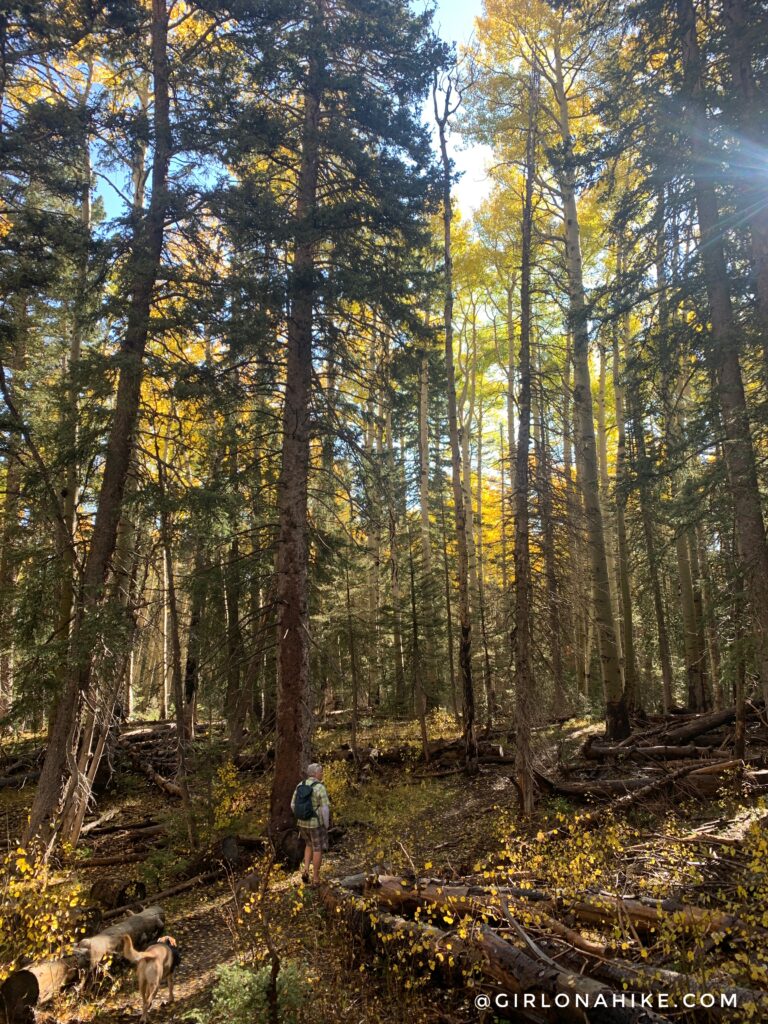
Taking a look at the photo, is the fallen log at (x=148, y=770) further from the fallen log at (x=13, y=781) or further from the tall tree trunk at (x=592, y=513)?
the tall tree trunk at (x=592, y=513)

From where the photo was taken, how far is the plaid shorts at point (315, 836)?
7.43m

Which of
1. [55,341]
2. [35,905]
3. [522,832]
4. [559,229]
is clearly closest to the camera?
[35,905]

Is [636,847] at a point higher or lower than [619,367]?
lower

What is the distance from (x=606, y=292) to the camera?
347 inches

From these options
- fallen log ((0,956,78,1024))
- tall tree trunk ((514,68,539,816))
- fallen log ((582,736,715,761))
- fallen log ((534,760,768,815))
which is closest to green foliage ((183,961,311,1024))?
fallen log ((0,956,78,1024))

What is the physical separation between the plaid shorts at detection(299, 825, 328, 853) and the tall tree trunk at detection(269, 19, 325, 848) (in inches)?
27.0

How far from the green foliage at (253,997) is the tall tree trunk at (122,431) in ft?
15.2

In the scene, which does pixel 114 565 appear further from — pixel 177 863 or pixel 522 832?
pixel 522 832

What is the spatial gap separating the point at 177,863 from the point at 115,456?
20.9ft

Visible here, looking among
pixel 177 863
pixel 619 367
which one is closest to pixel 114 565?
pixel 177 863

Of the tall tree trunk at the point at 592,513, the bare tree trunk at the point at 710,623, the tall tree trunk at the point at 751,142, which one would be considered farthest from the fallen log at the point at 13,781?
the tall tree trunk at the point at 751,142

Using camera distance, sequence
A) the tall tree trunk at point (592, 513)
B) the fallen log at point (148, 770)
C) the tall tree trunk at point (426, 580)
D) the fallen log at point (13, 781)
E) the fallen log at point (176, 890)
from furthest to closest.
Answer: the tall tree trunk at point (426, 580) < the fallen log at point (13, 781) < the fallen log at point (148, 770) < the tall tree trunk at point (592, 513) < the fallen log at point (176, 890)

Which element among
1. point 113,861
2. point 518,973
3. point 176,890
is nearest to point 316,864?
point 176,890

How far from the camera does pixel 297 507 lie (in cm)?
905
